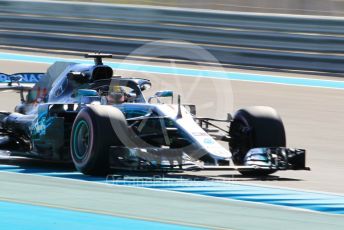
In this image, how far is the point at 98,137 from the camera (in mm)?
8570

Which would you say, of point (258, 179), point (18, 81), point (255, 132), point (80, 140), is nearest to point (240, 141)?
point (255, 132)

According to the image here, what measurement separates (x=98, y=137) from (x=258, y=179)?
62.3 inches

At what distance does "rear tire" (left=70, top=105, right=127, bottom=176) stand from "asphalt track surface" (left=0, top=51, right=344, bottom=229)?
0.30m

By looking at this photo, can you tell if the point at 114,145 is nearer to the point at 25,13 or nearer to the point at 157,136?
the point at 157,136

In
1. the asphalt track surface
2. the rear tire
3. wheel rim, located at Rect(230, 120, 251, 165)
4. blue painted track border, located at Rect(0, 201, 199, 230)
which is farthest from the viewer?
wheel rim, located at Rect(230, 120, 251, 165)

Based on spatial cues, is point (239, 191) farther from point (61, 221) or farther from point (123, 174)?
point (61, 221)

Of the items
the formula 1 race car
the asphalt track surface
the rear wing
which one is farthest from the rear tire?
the rear wing

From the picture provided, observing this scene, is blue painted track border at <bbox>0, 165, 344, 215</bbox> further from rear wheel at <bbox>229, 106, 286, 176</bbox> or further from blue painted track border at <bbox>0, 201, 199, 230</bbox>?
blue painted track border at <bbox>0, 201, 199, 230</bbox>

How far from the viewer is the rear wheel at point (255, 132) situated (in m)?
9.33

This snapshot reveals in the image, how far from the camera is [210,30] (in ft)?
59.7

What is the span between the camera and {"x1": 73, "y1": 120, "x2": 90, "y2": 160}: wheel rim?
351 inches

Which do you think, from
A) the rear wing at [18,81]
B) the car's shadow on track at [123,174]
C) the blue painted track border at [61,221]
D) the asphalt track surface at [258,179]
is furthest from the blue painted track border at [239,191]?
the rear wing at [18,81]

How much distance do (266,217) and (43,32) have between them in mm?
13632

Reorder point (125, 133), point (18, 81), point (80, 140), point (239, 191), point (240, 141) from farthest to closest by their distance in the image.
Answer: point (18, 81) < point (240, 141) < point (80, 140) < point (125, 133) < point (239, 191)
